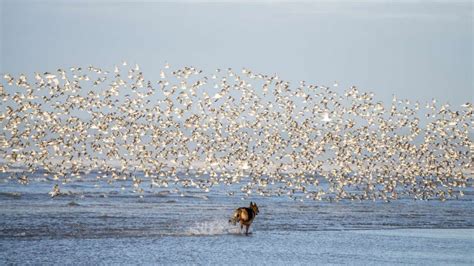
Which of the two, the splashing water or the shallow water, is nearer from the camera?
the shallow water

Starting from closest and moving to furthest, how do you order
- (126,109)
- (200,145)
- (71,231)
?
(71,231) < (126,109) < (200,145)

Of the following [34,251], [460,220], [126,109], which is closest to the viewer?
[34,251]

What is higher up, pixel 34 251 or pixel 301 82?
pixel 301 82

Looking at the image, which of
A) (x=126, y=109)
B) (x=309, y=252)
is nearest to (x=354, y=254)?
(x=309, y=252)

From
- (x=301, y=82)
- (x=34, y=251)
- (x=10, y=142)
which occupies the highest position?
(x=301, y=82)

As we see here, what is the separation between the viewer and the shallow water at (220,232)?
23109mm

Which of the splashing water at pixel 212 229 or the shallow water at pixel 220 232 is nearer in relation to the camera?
the shallow water at pixel 220 232

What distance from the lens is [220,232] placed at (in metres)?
28.7

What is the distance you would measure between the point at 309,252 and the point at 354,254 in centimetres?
114

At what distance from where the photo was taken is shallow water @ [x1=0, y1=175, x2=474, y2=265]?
75.8 ft

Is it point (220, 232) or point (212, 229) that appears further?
point (212, 229)

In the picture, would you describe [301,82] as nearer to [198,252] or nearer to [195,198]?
[195,198]

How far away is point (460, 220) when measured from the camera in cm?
3553

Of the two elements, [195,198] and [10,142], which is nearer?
[10,142]
